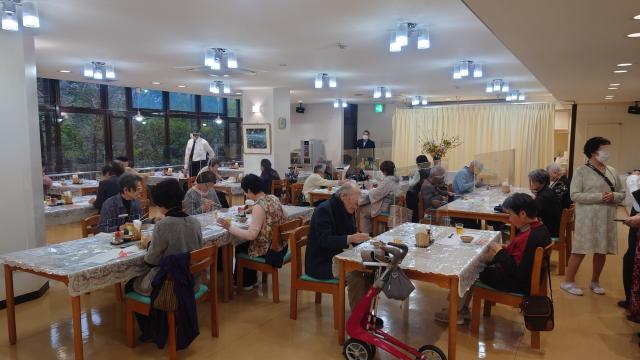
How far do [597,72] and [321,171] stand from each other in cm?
424

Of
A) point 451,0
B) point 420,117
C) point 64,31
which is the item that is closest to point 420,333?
point 451,0

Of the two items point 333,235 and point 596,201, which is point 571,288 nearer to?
point 596,201

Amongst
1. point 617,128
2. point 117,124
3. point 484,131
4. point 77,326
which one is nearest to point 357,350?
point 77,326

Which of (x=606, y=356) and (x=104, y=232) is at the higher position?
(x=104, y=232)

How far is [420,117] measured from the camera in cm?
1159

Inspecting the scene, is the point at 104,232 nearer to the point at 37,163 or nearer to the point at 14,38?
the point at 37,163

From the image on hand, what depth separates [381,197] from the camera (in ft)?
17.6

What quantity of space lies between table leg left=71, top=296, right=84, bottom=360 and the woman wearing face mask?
13.3 feet

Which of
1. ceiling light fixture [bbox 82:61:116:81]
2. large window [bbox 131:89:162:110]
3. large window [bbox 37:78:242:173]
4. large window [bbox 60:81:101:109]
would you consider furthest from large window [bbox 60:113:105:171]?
ceiling light fixture [bbox 82:61:116:81]

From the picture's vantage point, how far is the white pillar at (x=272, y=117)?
9289 mm

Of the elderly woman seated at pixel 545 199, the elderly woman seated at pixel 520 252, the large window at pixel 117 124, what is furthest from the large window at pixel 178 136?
the elderly woman seated at pixel 520 252

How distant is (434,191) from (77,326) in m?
4.12

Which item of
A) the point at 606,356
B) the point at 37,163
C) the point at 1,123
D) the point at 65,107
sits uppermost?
the point at 65,107

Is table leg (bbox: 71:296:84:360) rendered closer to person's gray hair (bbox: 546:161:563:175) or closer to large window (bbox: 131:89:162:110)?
person's gray hair (bbox: 546:161:563:175)
